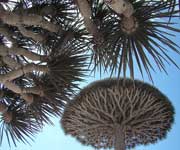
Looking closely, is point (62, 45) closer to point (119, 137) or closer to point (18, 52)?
point (18, 52)

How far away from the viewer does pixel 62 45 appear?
5.31 m

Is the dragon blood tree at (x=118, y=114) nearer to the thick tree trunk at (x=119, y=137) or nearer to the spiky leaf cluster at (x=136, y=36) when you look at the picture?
the thick tree trunk at (x=119, y=137)

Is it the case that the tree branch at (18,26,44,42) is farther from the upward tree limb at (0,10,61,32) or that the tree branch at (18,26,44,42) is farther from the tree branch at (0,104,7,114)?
the tree branch at (0,104,7,114)

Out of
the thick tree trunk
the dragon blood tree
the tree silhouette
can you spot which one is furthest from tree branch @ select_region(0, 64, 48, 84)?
the thick tree trunk

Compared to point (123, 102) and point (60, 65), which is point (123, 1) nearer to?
point (60, 65)

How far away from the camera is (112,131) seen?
880 centimetres

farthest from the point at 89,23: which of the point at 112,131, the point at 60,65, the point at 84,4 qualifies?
the point at 112,131

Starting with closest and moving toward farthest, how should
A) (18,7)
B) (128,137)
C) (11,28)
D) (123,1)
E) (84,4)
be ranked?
(123,1) < (84,4) < (18,7) < (11,28) < (128,137)

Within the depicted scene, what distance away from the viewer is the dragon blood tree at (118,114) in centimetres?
795


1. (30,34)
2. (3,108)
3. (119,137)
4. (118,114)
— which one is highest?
(30,34)

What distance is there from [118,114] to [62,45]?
11.0ft

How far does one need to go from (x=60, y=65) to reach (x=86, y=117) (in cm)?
283

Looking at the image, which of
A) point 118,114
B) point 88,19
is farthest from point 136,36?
point 118,114

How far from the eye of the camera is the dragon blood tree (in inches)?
313
